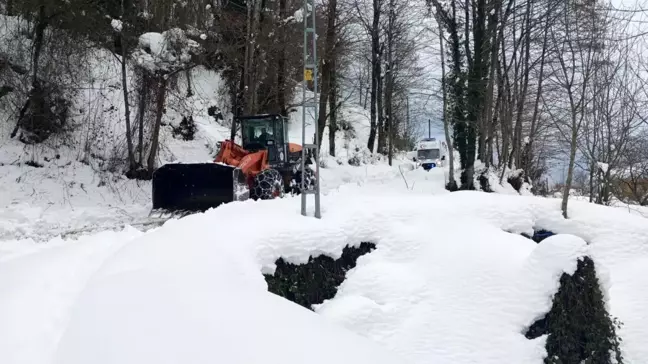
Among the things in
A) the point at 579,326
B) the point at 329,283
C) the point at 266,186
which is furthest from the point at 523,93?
the point at 329,283

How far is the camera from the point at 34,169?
1333cm

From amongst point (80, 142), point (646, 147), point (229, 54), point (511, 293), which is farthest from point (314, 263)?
point (646, 147)

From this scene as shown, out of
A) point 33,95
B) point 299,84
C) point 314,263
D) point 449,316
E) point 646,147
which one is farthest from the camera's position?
point 299,84

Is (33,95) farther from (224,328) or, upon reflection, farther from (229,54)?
(224,328)

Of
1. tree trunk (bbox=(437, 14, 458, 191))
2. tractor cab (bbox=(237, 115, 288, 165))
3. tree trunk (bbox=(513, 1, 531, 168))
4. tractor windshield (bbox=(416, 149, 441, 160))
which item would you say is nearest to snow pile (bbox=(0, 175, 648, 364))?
tractor cab (bbox=(237, 115, 288, 165))

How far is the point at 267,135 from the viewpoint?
13.0 metres

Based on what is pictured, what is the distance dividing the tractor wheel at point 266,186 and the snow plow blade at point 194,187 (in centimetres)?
62

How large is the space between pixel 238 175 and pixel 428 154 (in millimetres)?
25440

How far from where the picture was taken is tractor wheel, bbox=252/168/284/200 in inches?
444

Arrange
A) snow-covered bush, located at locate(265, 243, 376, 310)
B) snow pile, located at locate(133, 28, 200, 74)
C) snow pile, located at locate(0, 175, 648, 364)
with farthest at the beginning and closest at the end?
snow pile, located at locate(133, 28, 200, 74) → snow-covered bush, located at locate(265, 243, 376, 310) → snow pile, located at locate(0, 175, 648, 364)

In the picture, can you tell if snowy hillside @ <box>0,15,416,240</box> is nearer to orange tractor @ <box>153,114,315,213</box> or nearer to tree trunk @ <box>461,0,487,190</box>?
orange tractor @ <box>153,114,315,213</box>

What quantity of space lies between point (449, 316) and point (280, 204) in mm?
3464

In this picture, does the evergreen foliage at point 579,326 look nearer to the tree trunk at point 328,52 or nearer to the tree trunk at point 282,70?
the tree trunk at point 282,70

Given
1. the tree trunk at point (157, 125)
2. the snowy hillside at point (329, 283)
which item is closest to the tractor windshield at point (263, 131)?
the snowy hillside at point (329, 283)
